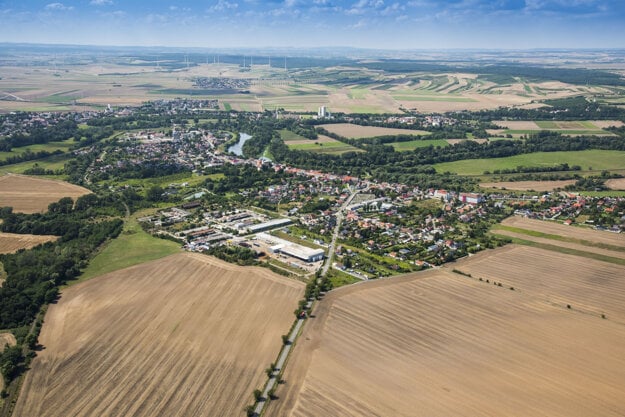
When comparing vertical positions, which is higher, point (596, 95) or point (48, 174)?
point (596, 95)

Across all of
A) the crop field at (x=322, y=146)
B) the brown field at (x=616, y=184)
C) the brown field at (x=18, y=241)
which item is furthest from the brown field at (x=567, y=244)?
the crop field at (x=322, y=146)

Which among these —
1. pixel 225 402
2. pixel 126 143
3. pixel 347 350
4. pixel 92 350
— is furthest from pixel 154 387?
pixel 126 143

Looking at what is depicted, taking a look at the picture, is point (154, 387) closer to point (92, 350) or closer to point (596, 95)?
point (92, 350)

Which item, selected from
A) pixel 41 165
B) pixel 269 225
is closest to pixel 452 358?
pixel 269 225

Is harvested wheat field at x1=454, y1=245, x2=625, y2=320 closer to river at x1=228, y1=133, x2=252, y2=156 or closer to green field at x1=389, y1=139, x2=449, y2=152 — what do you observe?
green field at x1=389, y1=139, x2=449, y2=152

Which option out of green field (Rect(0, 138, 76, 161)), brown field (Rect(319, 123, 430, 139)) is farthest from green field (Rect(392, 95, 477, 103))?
green field (Rect(0, 138, 76, 161))

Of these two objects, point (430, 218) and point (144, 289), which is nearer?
point (144, 289)
